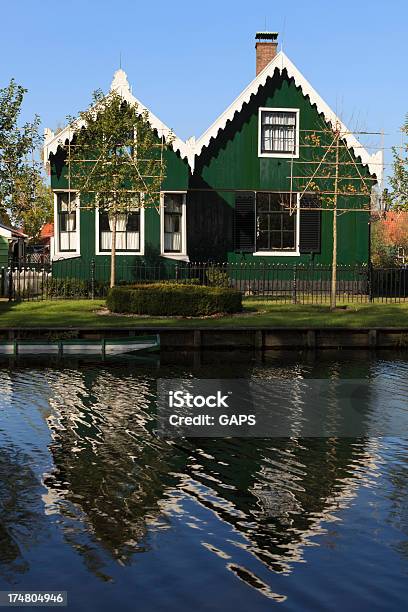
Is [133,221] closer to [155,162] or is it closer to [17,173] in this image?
[155,162]

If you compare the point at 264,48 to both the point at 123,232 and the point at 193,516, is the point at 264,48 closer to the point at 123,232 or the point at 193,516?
the point at 123,232

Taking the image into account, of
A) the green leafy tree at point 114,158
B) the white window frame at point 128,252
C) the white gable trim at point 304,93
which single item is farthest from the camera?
the white gable trim at point 304,93

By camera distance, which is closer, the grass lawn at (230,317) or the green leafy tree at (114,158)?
the grass lawn at (230,317)

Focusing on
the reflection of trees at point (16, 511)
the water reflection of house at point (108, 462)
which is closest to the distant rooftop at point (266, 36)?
the water reflection of house at point (108, 462)

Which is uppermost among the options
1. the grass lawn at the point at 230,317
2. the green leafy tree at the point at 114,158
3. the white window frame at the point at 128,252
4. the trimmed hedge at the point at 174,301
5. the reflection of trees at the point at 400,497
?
the green leafy tree at the point at 114,158

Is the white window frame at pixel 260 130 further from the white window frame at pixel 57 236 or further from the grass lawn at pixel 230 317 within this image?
the grass lawn at pixel 230 317

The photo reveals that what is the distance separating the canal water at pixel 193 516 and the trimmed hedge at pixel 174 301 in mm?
13004

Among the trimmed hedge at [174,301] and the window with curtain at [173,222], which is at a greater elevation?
the window with curtain at [173,222]

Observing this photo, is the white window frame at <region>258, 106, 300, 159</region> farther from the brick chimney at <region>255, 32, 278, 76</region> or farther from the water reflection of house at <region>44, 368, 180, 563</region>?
the water reflection of house at <region>44, 368, 180, 563</region>

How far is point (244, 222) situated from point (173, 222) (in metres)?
3.31

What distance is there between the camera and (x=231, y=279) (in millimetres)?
37344

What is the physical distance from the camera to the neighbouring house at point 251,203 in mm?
36500

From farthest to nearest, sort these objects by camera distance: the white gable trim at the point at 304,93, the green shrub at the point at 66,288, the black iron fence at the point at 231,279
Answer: the white gable trim at the point at 304,93, the black iron fence at the point at 231,279, the green shrub at the point at 66,288

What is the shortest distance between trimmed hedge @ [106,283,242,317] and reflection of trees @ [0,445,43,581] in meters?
16.4
